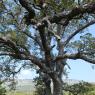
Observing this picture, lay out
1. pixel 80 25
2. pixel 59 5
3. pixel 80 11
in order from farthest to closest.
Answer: pixel 80 25 < pixel 59 5 < pixel 80 11

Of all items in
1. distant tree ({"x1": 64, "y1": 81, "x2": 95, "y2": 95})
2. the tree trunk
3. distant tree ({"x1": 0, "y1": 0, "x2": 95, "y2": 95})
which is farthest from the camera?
distant tree ({"x1": 64, "y1": 81, "x2": 95, "y2": 95})

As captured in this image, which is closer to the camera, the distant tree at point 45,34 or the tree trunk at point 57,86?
the distant tree at point 45,34

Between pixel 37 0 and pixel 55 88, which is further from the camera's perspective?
pixel 55 88

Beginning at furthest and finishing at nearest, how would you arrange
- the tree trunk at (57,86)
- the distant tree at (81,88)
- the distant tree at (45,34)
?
the distant tree at (81,88) < the tree trunk at (57,86) < the distant tree at (45,34)

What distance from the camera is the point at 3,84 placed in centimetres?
2711

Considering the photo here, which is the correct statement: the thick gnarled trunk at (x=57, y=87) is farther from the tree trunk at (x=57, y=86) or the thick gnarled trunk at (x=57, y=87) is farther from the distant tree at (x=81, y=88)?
the distant tree at (x=81, y=88)

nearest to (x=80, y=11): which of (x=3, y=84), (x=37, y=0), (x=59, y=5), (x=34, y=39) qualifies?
(x=37, y=0)

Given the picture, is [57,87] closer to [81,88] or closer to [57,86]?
[57,86]

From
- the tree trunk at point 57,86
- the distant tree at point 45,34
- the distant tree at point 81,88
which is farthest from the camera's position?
the distant tree at point 81,88

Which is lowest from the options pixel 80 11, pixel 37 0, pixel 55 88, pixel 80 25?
pixel 55 88

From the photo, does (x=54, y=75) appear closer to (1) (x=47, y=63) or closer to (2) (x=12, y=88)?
(1) (x=47, y=63)

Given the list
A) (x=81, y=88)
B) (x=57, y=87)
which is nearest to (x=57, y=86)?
(x=57, y=87)

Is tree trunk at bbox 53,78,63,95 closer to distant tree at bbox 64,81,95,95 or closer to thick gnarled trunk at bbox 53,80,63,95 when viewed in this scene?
thick gnarled trunk at bbox 53,80,63,95

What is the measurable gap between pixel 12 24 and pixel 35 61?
4.50 m
